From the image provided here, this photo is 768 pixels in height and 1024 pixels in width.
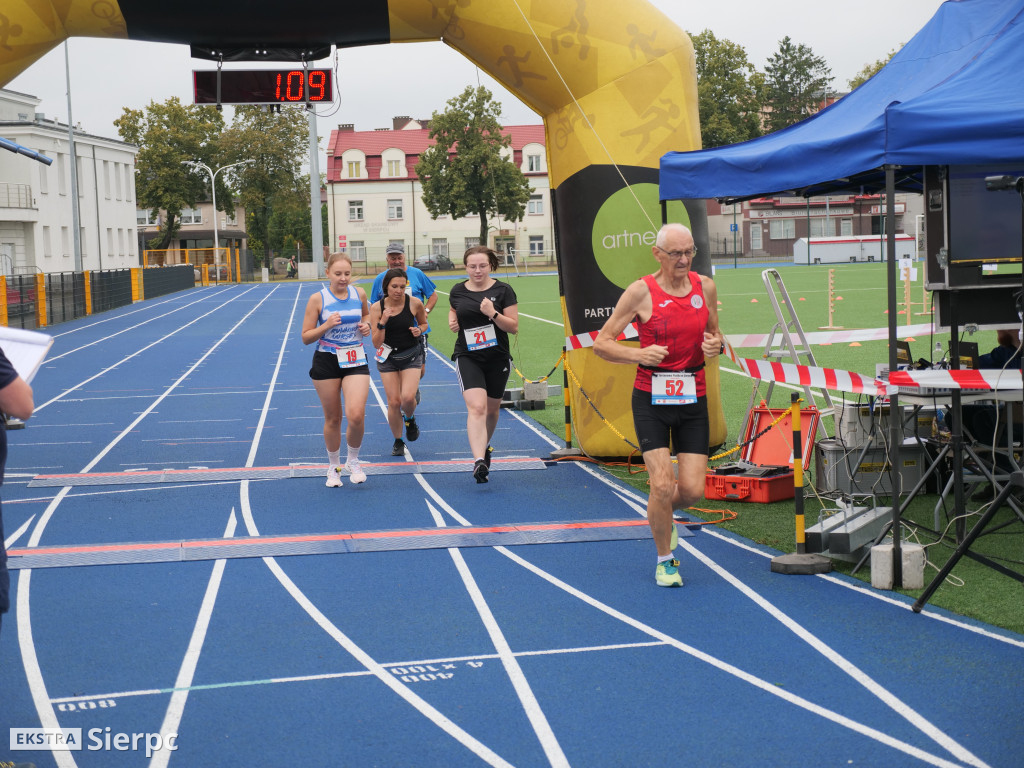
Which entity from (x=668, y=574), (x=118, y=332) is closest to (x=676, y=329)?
(x=668, y=574)

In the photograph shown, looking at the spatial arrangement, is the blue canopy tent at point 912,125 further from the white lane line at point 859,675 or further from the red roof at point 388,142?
the red roof at point 388,142

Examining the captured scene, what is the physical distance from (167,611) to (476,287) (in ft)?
14.0

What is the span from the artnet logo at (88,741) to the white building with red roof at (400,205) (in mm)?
83056

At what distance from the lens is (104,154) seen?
2589 inches

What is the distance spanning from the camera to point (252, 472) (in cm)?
1056

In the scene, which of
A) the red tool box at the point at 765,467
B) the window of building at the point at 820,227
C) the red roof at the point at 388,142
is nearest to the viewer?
the red tool box at the point at 765,467

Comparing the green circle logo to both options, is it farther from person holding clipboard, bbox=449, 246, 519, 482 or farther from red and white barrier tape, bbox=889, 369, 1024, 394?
red and white barrier tape, bbox=889, 369, 1024, 394

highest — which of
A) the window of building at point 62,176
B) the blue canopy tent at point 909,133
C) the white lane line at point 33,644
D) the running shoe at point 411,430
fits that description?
the window of building at point 62,176

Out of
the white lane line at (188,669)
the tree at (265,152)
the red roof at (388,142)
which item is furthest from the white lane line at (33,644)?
the red roof at (388,142)

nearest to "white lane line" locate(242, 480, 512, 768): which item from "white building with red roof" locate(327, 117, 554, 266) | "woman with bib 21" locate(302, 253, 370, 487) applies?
"woman with bib 21" locate(302, 253, 370, 487)

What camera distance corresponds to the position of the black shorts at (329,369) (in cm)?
951

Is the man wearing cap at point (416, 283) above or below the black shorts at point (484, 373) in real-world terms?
above

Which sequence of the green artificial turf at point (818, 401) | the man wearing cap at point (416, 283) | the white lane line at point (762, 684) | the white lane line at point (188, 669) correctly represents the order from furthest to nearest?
the man wearing cap at point (416, 283) → the green artificial turf at point (818, 401) → the white lane line at point (188, 669) → the white lane line at point (762, 684)

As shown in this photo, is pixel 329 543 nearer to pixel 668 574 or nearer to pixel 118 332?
pixel 668 574
